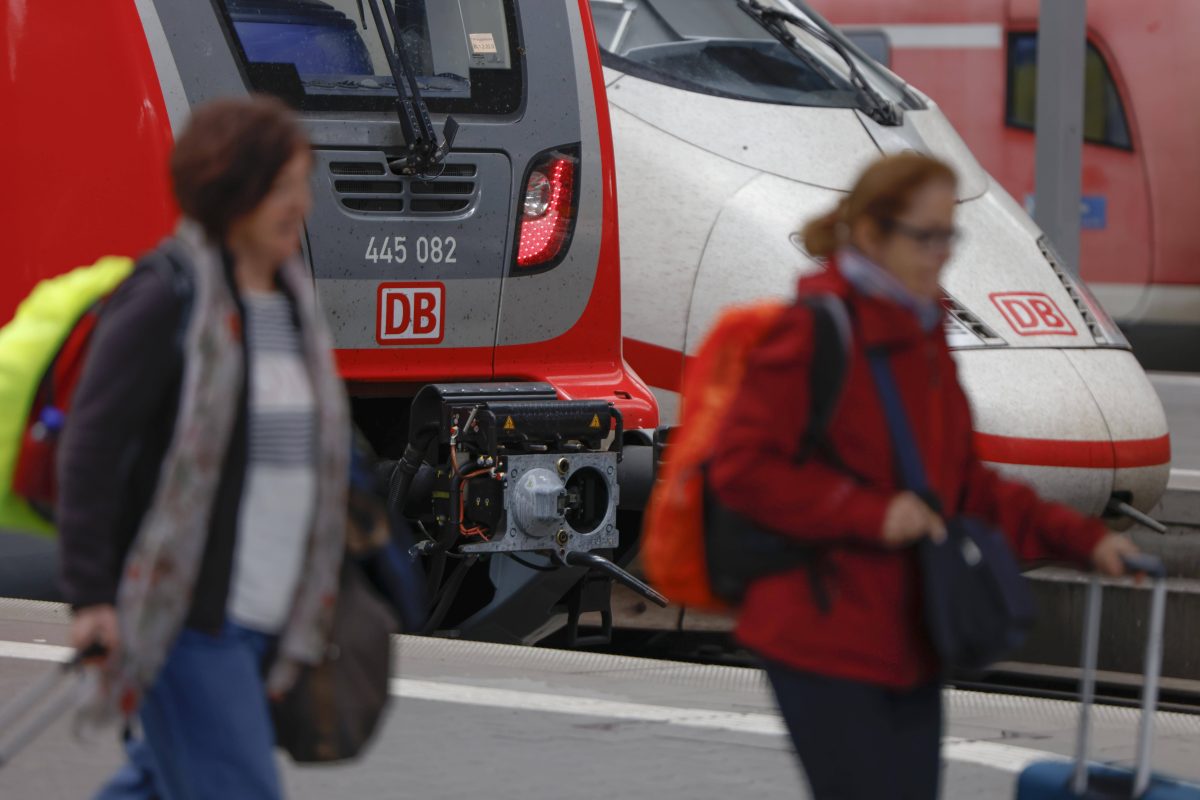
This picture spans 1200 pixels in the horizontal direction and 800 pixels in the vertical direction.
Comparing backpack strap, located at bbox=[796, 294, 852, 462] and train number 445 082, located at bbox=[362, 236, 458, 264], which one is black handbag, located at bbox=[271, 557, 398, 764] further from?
train number 445 082, located at bbox=[362, 236, 458, 264]

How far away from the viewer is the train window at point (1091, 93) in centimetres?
1187

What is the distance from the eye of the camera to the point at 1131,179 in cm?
1187

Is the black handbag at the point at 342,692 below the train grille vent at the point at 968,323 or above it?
above

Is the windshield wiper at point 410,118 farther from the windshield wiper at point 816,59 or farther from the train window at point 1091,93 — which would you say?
the train window at point 1091,93

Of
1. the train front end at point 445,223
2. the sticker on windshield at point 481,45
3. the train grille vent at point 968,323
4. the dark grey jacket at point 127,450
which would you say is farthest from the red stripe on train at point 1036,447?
the dark grey jacket at point 127,450

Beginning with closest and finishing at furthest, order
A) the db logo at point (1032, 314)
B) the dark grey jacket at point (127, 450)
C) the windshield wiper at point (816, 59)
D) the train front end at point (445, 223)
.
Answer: the dark grey jacket at point (127, 450) → the train front end at point (445, 223) → the db logo at point (1032, 314) → the windshield wiper at point (816, 59)

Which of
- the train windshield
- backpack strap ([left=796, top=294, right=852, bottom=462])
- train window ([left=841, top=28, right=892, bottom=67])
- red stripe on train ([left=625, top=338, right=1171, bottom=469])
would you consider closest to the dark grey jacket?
backpack strap ([left=796, top=294, right=852, bottom=462])

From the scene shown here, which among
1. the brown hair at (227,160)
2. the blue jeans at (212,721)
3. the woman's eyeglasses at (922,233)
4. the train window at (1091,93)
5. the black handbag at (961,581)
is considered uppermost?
the brown hair at (227,160)


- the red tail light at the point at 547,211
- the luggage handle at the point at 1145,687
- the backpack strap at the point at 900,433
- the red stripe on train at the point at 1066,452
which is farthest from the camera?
the red stripe on train at the point at 1066,452

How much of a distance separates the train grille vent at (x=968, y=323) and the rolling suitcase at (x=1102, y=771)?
3.47m

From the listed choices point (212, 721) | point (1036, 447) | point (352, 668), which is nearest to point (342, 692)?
point (352, 668)

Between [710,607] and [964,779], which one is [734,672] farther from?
[710,607]

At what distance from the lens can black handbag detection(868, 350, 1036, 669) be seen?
2.58 meters

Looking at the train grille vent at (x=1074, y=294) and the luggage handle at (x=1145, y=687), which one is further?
the train grille vent at (x=1074, y=294)
